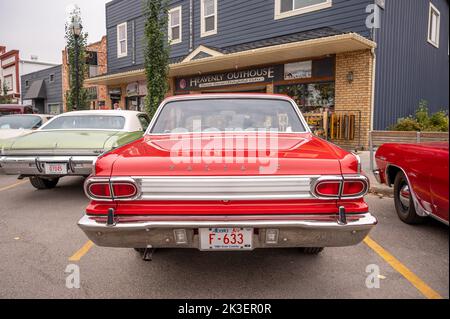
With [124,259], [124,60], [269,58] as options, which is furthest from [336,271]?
[124,60]

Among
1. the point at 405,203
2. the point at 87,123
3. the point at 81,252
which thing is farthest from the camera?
the point at 87,123

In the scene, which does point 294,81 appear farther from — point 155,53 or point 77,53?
point 77,53

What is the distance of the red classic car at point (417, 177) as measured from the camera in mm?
3416

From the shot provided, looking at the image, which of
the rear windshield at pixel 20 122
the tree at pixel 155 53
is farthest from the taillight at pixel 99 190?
the tree at pixel 155 53

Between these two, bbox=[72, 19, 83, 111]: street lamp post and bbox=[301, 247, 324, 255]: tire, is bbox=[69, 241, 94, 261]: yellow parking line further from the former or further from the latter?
bbox=[72, 19, 83, 111]: street lamp post

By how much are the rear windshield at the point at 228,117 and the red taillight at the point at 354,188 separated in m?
1.24

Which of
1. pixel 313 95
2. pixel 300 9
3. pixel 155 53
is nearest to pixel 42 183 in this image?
pixel 155 53

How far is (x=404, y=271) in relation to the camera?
3189mm

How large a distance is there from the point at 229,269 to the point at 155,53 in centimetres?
1037

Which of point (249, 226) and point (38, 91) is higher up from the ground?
point (38, 91)

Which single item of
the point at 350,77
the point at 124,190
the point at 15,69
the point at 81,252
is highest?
the point at 15,69

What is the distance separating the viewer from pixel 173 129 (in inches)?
148

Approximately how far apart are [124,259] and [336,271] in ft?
6.62

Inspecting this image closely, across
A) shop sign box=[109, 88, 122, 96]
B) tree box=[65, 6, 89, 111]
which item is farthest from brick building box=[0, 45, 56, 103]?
tree box=[65, 6, 89, 111]
